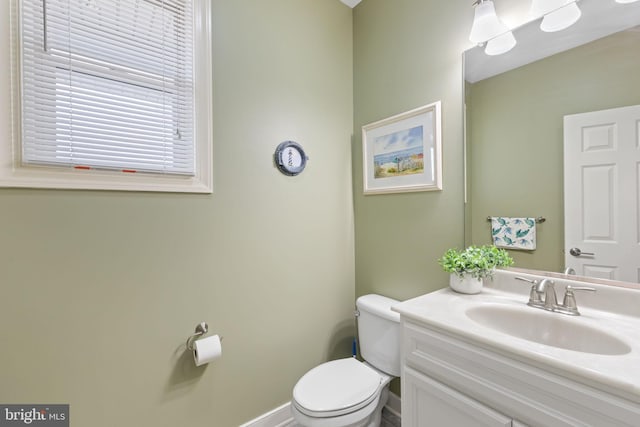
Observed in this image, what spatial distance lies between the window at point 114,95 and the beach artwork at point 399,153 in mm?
1047

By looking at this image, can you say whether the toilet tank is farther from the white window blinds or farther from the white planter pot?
the white window blinds

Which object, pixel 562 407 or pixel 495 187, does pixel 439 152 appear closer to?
pixel 495 187

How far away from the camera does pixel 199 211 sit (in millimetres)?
1364

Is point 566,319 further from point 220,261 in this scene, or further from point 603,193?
point 220,261

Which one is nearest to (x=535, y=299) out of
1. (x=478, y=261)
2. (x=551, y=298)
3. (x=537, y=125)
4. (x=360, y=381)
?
(x=551, y=298)

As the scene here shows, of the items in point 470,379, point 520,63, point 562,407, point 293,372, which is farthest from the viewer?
point 293,372

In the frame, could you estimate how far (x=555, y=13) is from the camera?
111 cm

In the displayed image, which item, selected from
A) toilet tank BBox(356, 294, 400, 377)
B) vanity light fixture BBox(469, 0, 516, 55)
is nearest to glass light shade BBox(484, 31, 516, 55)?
vanity light fixture BBox(469, 0, 516, 55)

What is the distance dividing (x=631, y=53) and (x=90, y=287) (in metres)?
2.29

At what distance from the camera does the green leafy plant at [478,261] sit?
1206 mm

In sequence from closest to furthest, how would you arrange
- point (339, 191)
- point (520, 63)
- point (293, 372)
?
point (520, 63) < point (293, 372) < point (339, 191)

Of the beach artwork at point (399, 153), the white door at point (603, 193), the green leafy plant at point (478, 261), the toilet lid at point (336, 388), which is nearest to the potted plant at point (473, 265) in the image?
the green leafy plant at point (478, 261)

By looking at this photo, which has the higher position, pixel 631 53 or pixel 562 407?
pixel 631 53

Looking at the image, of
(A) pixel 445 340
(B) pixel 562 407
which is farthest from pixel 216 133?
(B) pixel 562 407
